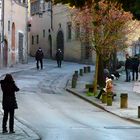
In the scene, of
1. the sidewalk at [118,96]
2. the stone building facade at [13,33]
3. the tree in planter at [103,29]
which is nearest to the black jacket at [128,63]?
the sidewalk at [118,96]

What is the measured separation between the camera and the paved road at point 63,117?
17047 millimetres

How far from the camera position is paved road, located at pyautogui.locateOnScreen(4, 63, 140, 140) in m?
17.0

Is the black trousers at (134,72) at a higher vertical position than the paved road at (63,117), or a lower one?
higher

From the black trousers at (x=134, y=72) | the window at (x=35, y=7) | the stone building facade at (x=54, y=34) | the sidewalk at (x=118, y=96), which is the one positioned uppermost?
the window at (x=35, y=7)

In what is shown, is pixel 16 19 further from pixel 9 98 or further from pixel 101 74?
pixel 9 98

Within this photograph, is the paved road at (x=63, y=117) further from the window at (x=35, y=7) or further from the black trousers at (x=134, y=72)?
the window at (x=35, y=7)

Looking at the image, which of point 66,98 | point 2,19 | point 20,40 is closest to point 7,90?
point 66,98

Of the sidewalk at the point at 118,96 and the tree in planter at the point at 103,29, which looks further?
the tree in planter at the point at 103,29

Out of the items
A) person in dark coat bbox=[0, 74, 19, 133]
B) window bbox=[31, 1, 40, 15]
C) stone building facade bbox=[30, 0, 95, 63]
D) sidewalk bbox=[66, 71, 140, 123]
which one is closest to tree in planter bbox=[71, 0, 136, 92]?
sidewalk bbox=[66, 71, 140, 123]

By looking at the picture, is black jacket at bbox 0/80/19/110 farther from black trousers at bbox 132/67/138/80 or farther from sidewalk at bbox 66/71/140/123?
black trousers at bbox 132/67/138/80

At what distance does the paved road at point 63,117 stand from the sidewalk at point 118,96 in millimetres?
422

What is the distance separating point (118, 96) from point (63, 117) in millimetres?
8989

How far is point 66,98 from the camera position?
29172 millimetres

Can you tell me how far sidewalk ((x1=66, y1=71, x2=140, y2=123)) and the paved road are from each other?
16.6 inches
